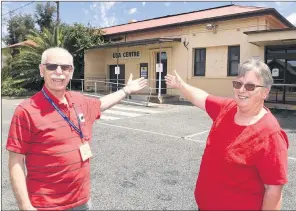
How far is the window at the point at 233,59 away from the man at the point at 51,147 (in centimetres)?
1463

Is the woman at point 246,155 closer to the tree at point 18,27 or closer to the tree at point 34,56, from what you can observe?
the tree at point 34,56

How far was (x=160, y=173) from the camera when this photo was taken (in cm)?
516

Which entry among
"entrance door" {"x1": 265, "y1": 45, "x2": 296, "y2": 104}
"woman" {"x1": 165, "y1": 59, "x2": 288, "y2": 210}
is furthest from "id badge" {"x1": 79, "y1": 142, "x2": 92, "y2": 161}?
"entrance door" {"x1": 265, "y1": 45, "x2": 296, "y2": 104}

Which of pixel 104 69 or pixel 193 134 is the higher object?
pixel 104 69

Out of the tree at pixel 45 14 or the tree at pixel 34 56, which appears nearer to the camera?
the tree at pixel 34 56

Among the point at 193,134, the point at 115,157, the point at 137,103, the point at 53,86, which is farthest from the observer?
the point at 137,103

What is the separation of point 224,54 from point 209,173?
14889mm

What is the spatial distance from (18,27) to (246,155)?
44141 mm

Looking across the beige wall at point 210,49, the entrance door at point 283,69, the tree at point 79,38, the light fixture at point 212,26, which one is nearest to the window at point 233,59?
the beige wall at point 210,49

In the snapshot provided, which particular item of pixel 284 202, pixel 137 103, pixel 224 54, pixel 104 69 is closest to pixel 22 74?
pixel 104 69

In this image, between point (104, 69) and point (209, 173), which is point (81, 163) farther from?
point (104, 69)

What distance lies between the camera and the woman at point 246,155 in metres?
1.81

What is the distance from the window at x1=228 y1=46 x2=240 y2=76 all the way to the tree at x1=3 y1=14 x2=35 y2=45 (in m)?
32.6

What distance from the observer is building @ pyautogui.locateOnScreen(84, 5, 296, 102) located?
46.9ft
